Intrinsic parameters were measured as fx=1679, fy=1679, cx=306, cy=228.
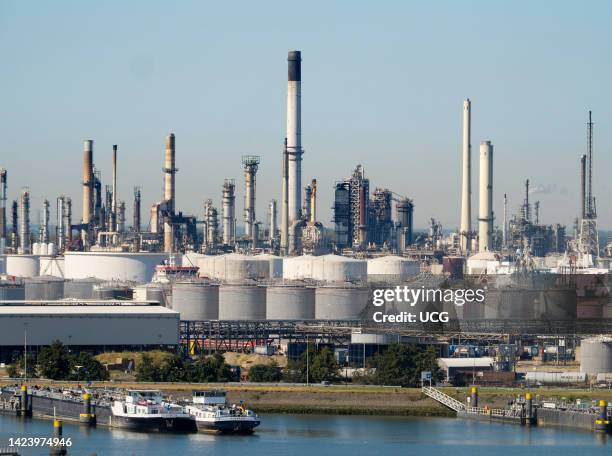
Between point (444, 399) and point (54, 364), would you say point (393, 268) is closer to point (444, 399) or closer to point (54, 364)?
point (54, 364)

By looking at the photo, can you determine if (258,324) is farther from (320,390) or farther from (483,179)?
(483,179)

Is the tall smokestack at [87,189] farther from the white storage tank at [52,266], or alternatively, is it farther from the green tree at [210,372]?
the green tree at [210,372]

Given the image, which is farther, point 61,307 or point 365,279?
point 365,279

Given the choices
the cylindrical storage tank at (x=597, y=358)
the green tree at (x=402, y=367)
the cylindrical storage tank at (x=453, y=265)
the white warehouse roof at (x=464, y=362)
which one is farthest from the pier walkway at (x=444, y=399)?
the cylindrical storage tank at (x=453, y=265)

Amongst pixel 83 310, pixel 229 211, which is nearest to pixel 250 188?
pixel 229 211

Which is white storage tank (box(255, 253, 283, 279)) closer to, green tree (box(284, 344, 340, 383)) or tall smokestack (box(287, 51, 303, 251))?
tall smokestack (box(287, 51, 303, 251))

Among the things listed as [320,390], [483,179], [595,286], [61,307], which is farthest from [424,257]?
[320,390]
